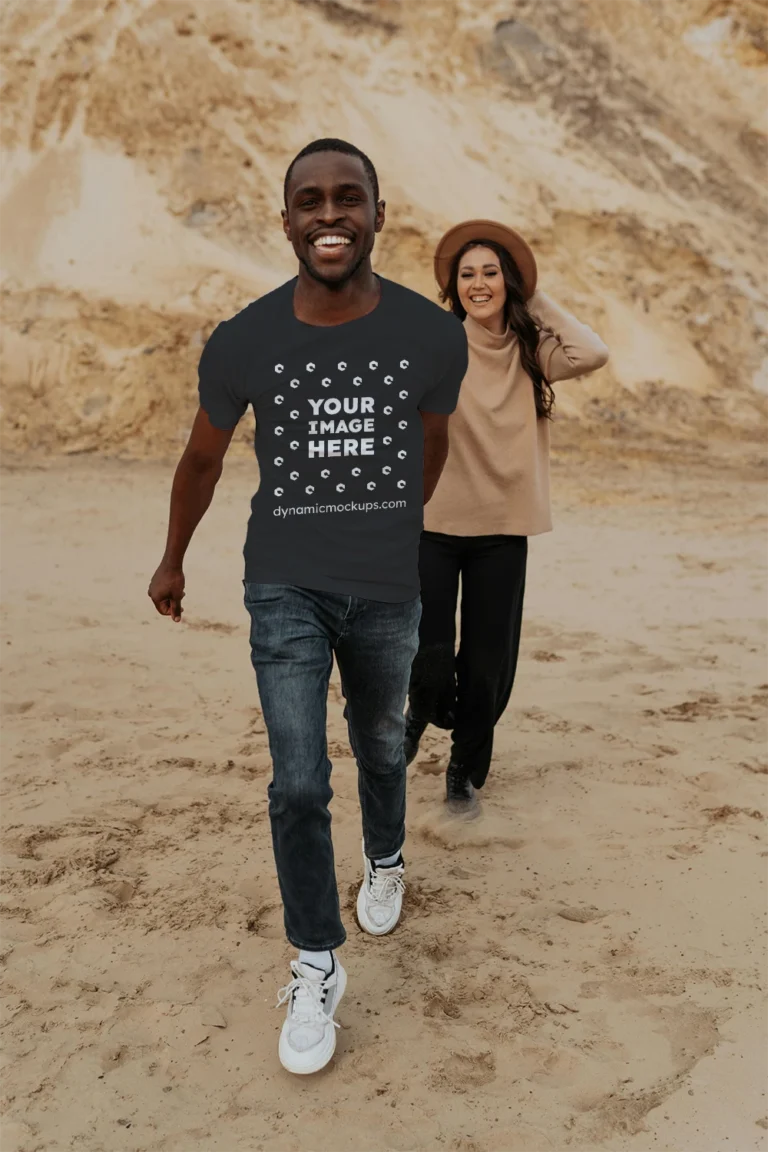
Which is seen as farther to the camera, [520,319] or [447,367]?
[520,319]

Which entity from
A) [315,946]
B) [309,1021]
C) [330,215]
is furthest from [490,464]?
[309,1021]

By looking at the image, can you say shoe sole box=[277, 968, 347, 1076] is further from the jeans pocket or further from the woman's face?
the woman's face

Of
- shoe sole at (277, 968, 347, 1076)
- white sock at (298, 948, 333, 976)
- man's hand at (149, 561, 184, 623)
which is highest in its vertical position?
man's hand at (149, 561, 184, 623)

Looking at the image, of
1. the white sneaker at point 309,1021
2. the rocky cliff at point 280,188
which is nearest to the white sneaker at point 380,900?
the white sneaker at point 309,1021

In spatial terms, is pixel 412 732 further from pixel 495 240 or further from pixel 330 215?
pixel 330 215

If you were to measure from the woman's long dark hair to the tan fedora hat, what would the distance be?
15 millimetres

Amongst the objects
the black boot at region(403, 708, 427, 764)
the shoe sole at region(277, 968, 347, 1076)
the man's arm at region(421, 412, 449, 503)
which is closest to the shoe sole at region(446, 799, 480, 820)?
the black boot at region(403, 708, 427, 764)

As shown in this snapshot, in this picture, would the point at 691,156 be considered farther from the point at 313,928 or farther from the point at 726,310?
the point at 313,928

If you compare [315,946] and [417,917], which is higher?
[315,946]

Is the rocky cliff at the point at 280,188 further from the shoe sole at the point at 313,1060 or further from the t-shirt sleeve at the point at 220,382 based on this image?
the shoe sole at the point at 313,1060

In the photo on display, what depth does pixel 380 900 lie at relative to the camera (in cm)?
325

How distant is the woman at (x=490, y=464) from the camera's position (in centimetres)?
370

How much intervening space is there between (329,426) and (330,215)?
48cm

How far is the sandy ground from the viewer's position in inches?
98.7
